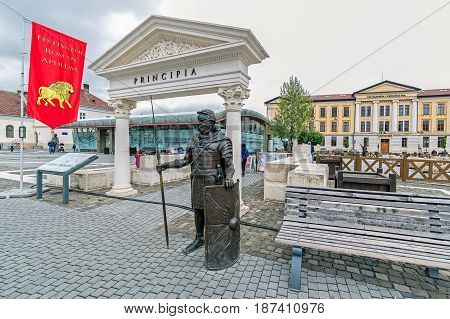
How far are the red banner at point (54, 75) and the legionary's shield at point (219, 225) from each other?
616cm

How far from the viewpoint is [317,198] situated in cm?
326

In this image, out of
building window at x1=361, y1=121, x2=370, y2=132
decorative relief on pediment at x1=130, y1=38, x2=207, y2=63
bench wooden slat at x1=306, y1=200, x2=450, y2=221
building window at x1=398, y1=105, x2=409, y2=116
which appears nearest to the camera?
bench wooden slat at x1=306, y1=200, x2=450, y2=221

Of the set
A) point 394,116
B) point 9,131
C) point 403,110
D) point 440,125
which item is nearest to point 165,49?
point 9,131

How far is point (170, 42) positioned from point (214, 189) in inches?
206

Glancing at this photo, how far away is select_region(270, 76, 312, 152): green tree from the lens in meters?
27.6

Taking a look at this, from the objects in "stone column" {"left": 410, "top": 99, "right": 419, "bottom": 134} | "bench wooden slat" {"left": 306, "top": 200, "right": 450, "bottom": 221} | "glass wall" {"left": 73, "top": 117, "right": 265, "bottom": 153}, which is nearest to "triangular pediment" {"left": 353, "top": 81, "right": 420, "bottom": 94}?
"stone column" {"left": 410, "top": 99, "right": 419, "bottom": 134}

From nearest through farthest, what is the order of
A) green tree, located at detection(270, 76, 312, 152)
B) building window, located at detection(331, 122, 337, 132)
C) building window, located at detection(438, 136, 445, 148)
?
1. green tree, located at detection(270, 76, 312, 152)
2. building window, located at detection(438, 136, 445, 148)
3. building window, located at detection(331, 122, 337, 132)

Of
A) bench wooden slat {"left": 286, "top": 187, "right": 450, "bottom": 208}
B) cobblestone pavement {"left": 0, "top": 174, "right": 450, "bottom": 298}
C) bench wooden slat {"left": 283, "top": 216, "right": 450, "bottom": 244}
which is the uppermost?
bench wooden slat {"left": 286, "top": 187, "right": 450, "bottom": 208}

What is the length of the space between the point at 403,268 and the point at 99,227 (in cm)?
541

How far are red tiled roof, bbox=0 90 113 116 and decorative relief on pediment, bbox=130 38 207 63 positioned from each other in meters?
40.5

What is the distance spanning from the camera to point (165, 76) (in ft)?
21.4

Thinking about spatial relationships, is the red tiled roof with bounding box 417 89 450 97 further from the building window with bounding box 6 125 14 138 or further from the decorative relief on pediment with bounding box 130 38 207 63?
the building window with bounding box 6 125 14 138

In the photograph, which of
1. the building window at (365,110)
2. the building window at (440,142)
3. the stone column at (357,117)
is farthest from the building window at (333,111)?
the building window at (440,142)

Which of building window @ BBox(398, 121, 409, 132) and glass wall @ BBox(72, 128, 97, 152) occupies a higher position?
building window @ BBox(398, 121, 409, 132)
